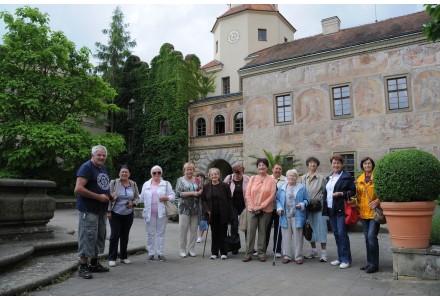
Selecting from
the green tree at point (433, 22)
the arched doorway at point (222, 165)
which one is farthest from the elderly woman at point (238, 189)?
the arched doorway at point (222, 165)

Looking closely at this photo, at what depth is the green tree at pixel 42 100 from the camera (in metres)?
20.4

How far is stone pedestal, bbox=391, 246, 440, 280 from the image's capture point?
16.4 ft

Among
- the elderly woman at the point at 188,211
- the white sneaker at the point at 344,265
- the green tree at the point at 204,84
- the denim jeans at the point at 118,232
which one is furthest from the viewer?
the green tree at the point at 204,84

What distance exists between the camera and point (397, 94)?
63.4ft

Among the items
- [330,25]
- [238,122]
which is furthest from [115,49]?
[330,25]

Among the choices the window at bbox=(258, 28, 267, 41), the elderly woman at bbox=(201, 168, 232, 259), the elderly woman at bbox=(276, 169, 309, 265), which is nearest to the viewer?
the elderly woman at bbox=(276, 169, 309, 265)

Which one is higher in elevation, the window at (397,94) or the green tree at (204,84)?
the green tree at (204,84)

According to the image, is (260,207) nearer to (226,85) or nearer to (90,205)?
(90,205)

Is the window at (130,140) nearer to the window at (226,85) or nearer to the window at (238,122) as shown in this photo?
the window at (226,85)

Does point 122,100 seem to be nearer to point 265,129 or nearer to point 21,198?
point 265,129

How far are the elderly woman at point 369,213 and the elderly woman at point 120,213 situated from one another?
3949 mm

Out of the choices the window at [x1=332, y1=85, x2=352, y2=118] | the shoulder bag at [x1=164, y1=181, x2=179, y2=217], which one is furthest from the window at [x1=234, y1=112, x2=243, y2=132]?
the shoulder bag at [x1=164, y1=181, x2=179, y2=217]

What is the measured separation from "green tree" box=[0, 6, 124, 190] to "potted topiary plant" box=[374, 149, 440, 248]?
1828 cm

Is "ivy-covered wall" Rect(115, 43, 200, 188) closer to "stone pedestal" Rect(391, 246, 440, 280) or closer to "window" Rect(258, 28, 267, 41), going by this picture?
"window" Rect(258, 28, 267, 41)
